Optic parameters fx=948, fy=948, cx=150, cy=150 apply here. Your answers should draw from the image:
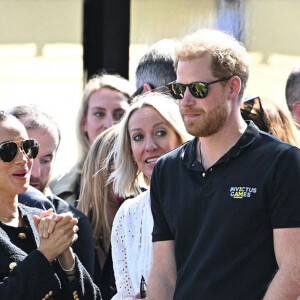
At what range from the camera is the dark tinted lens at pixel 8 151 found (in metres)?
4.56

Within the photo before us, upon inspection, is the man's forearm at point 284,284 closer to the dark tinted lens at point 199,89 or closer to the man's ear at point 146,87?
the dark tinted lens at point 199,89

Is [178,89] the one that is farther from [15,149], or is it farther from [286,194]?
[15,149]

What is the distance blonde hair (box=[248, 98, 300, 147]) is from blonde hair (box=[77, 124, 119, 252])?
1076 millimetres

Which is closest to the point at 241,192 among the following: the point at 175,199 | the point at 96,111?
the point at 175,199

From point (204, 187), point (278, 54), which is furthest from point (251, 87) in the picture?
point (204, 187)

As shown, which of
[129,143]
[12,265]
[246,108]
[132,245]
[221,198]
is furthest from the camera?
[129,143]

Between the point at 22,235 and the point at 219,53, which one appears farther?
the point at 22,235

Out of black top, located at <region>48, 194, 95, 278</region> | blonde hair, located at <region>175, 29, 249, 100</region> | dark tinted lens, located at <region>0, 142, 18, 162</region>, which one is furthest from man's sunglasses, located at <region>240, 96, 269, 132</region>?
dark tinted lens, located at <region>0, 142, 18, 162</region>

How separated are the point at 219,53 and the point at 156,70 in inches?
60.8

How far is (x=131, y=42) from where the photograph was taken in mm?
8047

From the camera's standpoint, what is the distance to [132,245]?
4.75 meters

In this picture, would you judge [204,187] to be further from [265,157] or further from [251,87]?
[251,87]

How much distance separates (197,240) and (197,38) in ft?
2.82

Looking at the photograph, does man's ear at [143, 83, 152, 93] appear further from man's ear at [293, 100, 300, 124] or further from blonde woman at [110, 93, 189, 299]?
man's ear at [293, 100, 300, 124]
